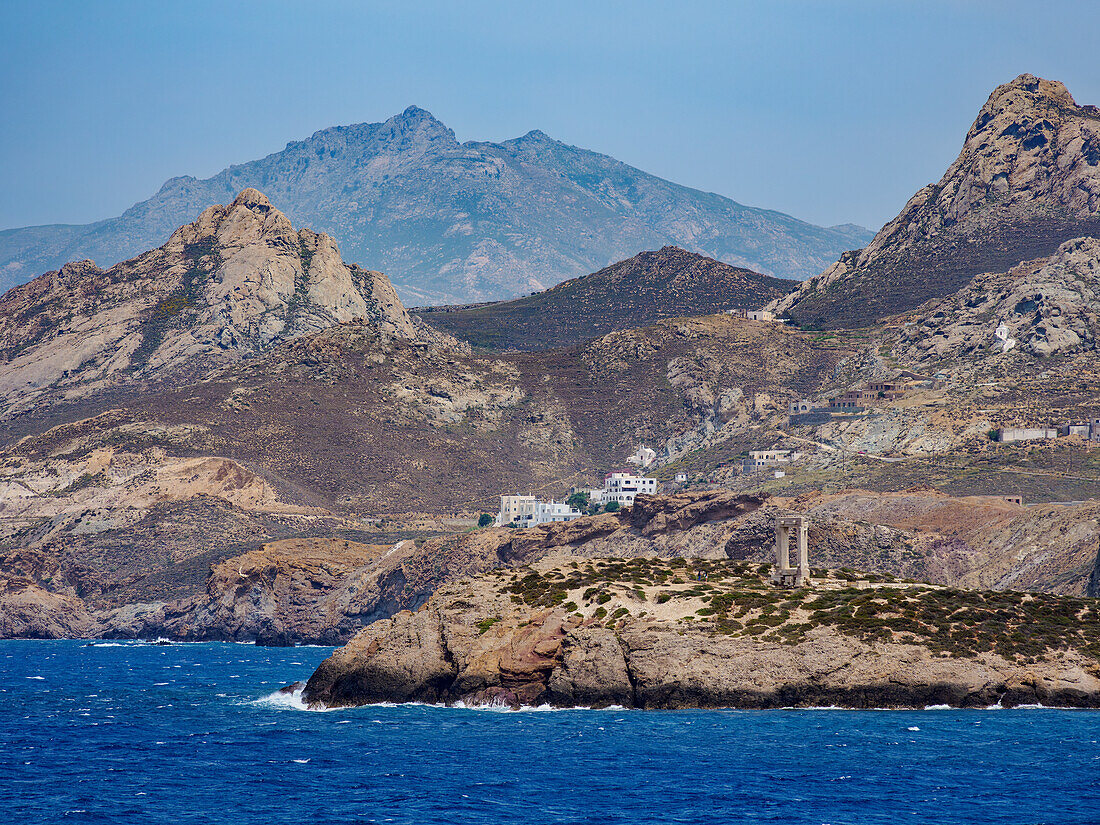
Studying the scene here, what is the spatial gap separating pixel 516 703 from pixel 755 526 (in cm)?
7038

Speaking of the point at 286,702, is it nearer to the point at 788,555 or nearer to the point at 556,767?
the point at 556,767

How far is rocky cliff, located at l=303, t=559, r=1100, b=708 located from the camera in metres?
90.4

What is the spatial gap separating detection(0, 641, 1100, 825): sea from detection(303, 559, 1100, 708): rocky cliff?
1.69 m

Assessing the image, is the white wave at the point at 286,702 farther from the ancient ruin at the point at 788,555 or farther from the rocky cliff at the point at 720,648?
the ancient ruin at the point at 788,555

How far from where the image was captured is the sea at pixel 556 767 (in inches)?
2719

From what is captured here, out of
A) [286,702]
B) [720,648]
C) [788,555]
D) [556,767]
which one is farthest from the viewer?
[788,555]

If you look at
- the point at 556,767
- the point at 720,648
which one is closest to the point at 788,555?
the point at 720,648

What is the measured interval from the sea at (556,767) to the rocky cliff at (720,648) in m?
1.69

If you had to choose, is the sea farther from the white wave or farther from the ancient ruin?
the ancient ruin

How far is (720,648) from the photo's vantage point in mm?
92375

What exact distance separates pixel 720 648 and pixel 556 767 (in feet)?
59.2

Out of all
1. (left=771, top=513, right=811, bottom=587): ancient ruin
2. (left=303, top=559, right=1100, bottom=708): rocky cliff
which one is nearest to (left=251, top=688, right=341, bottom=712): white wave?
(left=303, top=559, right=1100, bottom=708): rocky cliff

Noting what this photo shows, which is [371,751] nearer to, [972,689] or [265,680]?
[972,689]

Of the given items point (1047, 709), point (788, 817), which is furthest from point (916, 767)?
point (1047, 709)
